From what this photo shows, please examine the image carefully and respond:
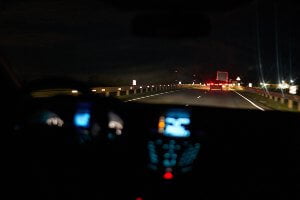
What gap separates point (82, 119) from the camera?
4883 millimetres

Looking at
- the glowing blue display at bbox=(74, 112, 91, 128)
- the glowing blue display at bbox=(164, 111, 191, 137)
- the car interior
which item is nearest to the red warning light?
the car interior

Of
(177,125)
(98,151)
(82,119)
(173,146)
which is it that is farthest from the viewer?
(177,125)

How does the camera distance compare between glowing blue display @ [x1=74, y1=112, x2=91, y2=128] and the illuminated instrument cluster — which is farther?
the illuminated instrument cluster

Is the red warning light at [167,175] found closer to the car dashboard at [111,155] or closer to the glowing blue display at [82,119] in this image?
the car dashboard at [111,155]

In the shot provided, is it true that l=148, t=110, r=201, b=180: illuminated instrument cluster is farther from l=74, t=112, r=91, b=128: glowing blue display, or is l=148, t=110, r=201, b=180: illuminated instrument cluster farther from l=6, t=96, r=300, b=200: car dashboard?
l=74, t=112, r=91, b=128: glowing blue display

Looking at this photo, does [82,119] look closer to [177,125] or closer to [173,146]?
[173,146]

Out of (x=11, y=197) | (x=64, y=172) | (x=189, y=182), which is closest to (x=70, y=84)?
(x=64, y=172)

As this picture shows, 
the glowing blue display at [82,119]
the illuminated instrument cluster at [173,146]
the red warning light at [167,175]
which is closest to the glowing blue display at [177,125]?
the illuminated instrument cluster at [173,146]

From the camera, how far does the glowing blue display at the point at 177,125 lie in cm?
561

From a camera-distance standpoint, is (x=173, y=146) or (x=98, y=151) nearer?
(x=98, y=151)

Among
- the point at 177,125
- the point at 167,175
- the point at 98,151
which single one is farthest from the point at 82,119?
the point at 177,125

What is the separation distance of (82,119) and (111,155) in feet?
2.03

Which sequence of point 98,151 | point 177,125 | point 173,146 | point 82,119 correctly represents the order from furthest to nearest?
1. point 177,125
2. point 173,146
3. point 82,119
4. point 98,151

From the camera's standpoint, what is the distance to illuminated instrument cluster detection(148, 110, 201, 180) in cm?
526
